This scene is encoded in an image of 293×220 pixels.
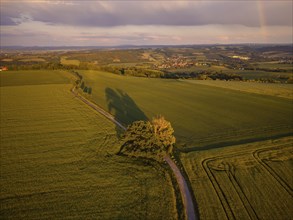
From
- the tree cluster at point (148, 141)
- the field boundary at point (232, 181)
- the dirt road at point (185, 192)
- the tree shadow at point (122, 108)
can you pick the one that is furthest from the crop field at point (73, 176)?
the tree shadow at point (122, 108)

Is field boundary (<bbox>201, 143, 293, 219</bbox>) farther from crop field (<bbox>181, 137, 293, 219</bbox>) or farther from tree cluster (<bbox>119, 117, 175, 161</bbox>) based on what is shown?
tree cluster (<bbox>119, 117, 175, 161</bbox>)

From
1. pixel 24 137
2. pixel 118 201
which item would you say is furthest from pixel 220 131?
pixel 24 137

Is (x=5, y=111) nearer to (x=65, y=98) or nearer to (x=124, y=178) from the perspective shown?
(x=65, y=98)

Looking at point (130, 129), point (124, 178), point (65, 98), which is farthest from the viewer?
point (65, 98)

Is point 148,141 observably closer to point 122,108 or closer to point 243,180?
point 243,180

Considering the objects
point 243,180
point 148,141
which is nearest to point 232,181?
point 243,180

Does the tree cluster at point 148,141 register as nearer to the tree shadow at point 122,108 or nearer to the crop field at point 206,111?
the crop field at point 206,111

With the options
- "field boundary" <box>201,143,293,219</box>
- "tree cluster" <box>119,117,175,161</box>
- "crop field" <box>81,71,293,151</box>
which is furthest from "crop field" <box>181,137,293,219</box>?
"crop field" <box>81,71,293,151</box>
